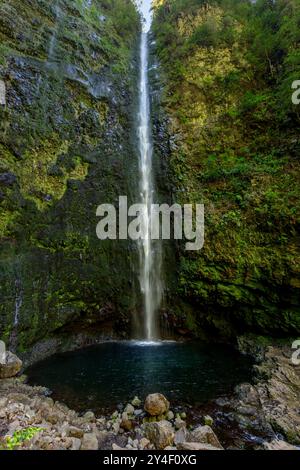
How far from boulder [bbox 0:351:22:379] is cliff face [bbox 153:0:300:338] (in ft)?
17.5

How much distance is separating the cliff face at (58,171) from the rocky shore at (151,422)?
260 centimetres

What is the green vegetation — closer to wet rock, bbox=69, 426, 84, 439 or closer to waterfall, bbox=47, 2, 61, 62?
wet rock, bbox=69, 426, 84, 439

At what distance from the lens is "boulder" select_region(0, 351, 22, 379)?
5.77 m

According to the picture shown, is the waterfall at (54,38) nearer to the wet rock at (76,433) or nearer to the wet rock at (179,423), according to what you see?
the wet rock at (76,433)

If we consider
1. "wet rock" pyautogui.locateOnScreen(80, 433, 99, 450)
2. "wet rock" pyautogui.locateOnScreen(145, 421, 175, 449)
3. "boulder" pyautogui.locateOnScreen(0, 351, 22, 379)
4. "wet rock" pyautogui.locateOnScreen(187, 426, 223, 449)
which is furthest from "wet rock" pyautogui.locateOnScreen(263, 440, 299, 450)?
"boulder" pyautogui.locateOnScreen(0, 351, 22, 379)

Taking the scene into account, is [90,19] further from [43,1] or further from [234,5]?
[234,5]

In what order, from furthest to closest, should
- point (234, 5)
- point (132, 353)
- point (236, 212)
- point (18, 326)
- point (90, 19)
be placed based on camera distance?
point (234, 5), point (90, 19), point (236, 212), point (132, 353), point (18, 326)

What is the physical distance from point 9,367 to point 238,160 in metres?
9.58

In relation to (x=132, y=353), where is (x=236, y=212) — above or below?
above

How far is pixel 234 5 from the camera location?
1355cm

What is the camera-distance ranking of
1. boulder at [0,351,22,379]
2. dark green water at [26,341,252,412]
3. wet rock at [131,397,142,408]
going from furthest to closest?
boulder at [0,351,22,379] → dark green water at [26,341,252,412] → wet rock at [131,397,142,408]

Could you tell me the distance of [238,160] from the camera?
399 inches
